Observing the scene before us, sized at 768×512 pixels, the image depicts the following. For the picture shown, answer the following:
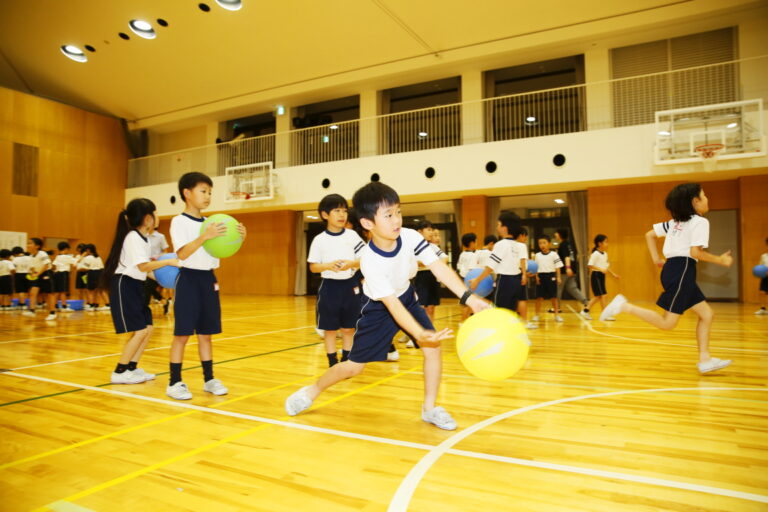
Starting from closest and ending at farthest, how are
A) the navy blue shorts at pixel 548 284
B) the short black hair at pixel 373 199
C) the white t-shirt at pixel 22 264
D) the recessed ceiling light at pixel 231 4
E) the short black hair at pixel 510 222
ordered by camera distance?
1. the short black hair at pixel 373 199
2. the short black hair at pixel 510 222
3. the navy blue shorts at pixel 548 284
4. the white t-shirt at pixel 22 264
5. the recessed ceiling light at pixel 231 4

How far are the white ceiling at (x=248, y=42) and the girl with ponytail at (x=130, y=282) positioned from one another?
30.2 ft

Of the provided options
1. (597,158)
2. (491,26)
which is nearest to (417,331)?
(597,158)

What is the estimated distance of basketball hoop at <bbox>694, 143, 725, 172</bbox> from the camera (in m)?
9.21

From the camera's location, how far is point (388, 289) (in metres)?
2.24

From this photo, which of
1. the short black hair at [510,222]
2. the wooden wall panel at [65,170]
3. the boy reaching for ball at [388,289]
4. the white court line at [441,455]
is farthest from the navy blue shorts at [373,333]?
the wooden wall panel at [65,170]

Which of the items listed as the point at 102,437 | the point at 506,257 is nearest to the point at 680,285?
the point at 506,257

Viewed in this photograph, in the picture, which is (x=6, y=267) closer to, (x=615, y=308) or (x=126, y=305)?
(x=126, y=305)

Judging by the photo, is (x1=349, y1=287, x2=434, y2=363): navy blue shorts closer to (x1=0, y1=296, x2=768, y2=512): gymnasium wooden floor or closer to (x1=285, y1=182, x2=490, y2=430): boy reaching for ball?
(x1=285, y1=182, x2=490, y2=430): boy reaching for ball

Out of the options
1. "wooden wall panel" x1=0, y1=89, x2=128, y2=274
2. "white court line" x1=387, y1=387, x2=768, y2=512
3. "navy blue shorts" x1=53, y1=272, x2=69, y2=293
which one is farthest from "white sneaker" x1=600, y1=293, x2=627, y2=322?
"wooden wall panel" x1=0, y1=89, x2=128, y2=274

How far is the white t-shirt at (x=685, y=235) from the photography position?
3.41m

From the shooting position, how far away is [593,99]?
11.7 meters

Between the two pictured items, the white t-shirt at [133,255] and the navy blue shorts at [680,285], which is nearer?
the white t-shirt at [133,255]

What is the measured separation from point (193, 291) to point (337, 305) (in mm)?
1070

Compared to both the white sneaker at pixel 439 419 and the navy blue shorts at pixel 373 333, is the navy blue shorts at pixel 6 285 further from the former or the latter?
the white sneaker at pixel 439 419
